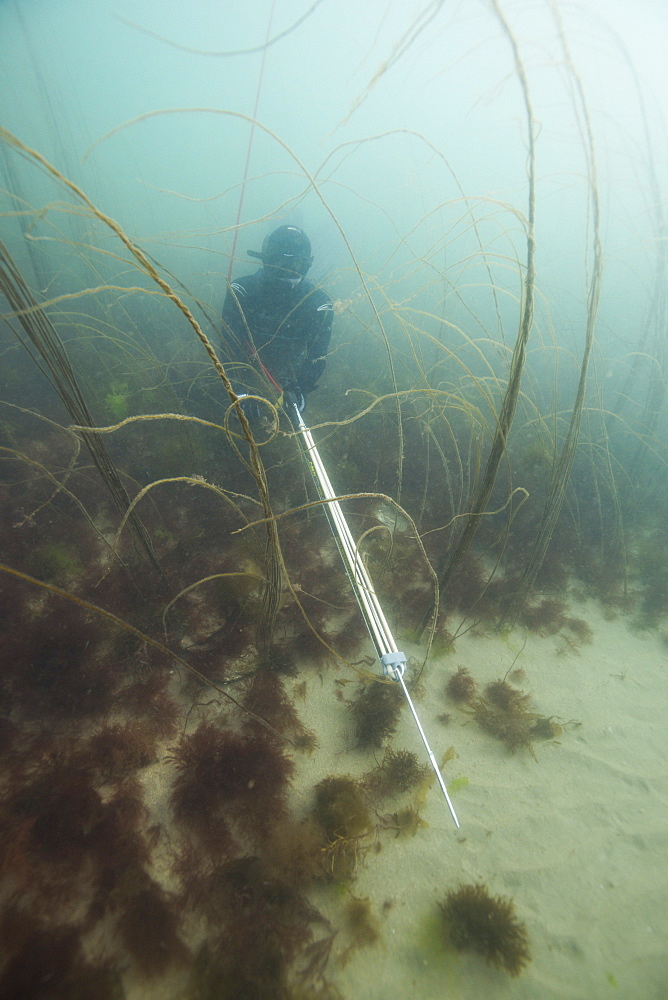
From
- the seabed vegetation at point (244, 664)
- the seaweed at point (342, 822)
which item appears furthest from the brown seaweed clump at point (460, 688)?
the seaweed at point (342, 822)

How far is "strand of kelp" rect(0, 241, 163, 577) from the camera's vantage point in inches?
65.1

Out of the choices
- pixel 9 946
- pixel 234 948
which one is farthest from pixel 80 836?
→ pixel 234 948

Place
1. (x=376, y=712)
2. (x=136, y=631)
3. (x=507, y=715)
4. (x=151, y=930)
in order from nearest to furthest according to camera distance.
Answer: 1. (x=136, y=631)
2. (x=151, y=930)
3. (x=376, y=712)
4. (x=507, y=715)

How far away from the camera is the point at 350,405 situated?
18.8 ft

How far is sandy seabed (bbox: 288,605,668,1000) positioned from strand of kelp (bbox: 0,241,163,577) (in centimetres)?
180

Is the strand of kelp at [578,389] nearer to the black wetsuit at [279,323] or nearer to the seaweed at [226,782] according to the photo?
the seaweed at [226,782]

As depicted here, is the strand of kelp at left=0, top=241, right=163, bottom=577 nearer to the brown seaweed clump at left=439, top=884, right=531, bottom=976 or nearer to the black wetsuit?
the brown seaweed clump at left=439, top=884, right=531, bottom=976

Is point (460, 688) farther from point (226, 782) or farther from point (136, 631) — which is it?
point (136, 631)

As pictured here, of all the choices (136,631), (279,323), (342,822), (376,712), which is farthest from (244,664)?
(279,323)

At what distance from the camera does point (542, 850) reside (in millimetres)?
1917

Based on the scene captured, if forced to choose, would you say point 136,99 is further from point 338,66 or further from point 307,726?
point 307,726

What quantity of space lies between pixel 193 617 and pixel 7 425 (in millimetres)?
3345

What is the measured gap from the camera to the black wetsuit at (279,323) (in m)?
4.56

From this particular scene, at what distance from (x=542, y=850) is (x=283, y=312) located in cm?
530
